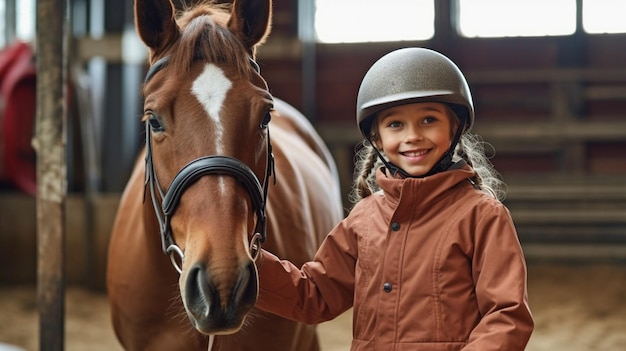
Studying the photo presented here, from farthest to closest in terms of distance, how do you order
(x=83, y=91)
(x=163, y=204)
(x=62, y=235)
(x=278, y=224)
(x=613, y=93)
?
1. (x=613, y=93)
2. (x=83, y=91)
3. (x=62, y=235)
4. (x=278, y=224)
5. (x=163, y=204)

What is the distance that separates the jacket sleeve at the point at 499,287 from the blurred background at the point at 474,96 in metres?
3.92

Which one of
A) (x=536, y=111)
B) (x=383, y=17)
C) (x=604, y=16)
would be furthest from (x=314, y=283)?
(x=604, y=16)

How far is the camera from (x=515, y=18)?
311 inches

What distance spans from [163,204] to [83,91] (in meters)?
4.25

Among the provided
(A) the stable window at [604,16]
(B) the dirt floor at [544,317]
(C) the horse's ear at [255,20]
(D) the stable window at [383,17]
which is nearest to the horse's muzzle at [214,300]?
(C) the horse's ear at [255,20]

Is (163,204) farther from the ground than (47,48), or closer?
closer

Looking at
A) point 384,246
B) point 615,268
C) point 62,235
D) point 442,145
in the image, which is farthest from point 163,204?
point 615,268

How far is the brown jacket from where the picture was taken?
159 centimetres

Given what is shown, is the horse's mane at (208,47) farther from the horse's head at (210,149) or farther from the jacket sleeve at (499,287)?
the jacket sleeve at (499,287)

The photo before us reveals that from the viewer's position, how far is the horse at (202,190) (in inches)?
59.7

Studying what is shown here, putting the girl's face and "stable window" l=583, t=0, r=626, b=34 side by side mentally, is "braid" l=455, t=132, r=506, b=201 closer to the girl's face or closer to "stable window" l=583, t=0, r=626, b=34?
the girl's face

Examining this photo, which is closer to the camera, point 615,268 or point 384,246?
point 384,246

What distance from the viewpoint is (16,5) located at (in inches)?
341

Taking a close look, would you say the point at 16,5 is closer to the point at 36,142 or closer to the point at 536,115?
the point at 536,115
